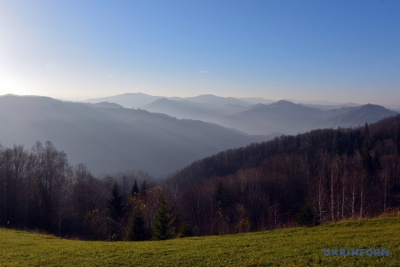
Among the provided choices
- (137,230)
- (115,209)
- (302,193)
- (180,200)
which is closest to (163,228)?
(137,230)

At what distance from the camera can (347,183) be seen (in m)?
47.0

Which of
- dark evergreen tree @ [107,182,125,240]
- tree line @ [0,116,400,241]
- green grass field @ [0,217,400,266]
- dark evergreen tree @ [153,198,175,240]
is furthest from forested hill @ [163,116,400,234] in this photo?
green grass field @ [0,217,400,266]

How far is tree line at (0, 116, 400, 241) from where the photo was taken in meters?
38.3

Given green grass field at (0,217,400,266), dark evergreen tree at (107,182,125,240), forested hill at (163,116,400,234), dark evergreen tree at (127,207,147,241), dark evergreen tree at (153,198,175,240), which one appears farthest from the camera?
dark evergreen tree at (107,182,125,240)

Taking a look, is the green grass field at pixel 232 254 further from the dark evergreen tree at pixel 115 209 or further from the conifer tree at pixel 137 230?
the dark evergreen tree at pixel 115 209

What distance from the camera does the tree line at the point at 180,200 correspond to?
1507 inches

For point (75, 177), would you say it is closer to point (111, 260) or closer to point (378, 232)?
point (111, 260)

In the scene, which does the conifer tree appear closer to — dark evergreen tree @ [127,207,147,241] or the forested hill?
dark evergreen tree @ [127,207,147,241]

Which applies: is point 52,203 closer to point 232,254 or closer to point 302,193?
point 232,254

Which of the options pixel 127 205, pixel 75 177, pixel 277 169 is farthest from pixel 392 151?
pixel 75 177

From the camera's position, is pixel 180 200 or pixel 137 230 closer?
pixel 137 230

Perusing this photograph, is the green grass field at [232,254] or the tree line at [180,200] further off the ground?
the green grass field at [232,254]

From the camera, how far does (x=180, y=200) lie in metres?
61.3

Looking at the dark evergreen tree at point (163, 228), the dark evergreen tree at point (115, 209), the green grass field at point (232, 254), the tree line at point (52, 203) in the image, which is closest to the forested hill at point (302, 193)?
the tree line at point (52, 203)
